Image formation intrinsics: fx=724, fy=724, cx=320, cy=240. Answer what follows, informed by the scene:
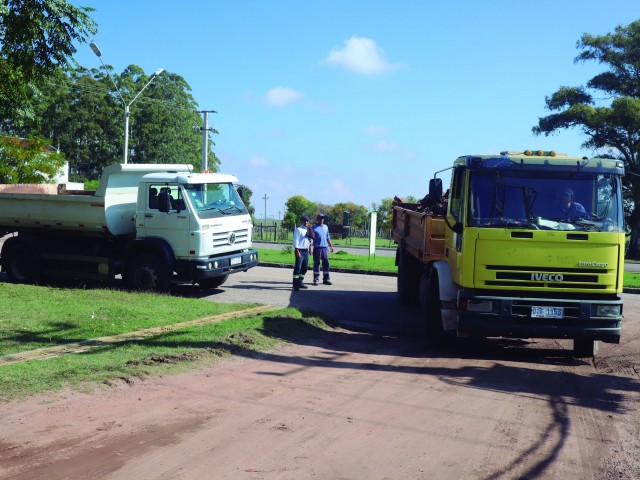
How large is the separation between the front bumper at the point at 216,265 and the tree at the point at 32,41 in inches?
178

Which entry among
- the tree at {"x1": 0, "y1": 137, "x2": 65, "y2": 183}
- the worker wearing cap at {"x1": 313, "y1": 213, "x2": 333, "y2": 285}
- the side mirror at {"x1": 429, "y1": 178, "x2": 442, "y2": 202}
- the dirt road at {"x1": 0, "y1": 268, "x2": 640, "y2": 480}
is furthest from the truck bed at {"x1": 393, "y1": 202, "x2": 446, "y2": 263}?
the tree at {"x1": 0, "y1": 137, "x2": 65, "y2": 183}

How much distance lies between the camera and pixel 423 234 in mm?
12250

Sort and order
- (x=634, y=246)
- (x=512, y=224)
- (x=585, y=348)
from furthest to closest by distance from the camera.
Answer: (x=634, y=246) < (x=585, y=348) < (x=512, y=224)

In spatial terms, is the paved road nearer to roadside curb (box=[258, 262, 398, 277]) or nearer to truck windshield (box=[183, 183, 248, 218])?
roadside curb (box=[258, 262, 398, 277])

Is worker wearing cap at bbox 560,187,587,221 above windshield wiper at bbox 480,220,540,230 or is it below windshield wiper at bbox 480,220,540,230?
above

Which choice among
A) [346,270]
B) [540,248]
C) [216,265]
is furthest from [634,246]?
[540,248]

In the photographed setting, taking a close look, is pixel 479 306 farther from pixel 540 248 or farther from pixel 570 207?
pixel 570 207

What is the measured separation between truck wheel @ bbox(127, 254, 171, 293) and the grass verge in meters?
0.63

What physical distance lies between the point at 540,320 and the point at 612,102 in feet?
117

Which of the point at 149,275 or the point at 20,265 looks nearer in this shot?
the point at 149,275

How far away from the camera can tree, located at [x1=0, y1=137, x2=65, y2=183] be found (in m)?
35.2

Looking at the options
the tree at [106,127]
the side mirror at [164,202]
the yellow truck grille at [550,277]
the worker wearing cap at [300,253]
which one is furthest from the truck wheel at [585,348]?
the tree at [106,127]

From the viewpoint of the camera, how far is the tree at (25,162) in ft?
116

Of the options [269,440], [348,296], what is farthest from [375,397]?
[348,296]
